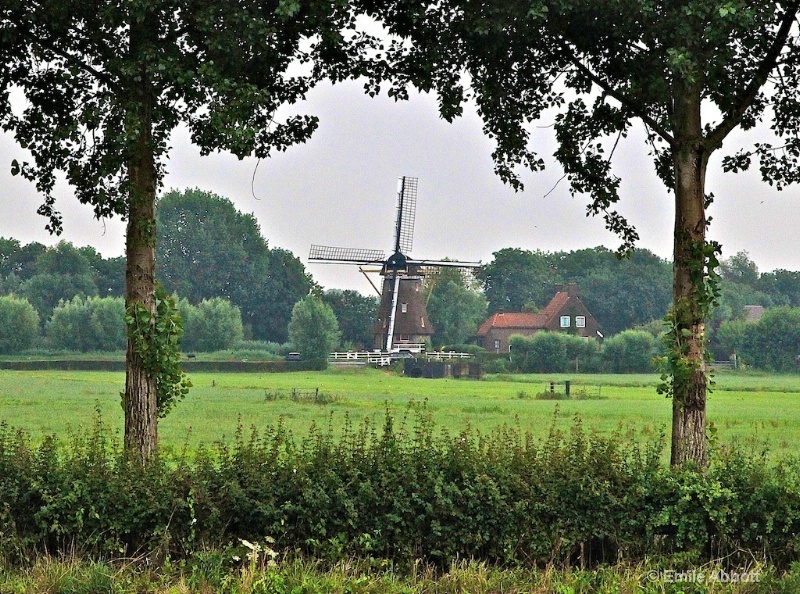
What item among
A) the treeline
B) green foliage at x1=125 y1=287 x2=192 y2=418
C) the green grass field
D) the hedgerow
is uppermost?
the treeline

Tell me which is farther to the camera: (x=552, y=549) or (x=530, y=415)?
(x=530, y=415)

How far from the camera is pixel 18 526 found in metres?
9.79

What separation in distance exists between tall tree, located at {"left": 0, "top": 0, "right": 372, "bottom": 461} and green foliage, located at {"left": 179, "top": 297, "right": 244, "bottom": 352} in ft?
214

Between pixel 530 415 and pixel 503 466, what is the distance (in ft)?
80.4

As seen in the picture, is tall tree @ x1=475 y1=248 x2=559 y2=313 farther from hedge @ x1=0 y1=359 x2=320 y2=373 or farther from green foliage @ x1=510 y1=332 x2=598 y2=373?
hedge @ x1=0 y1=359 x2=320 y2=373

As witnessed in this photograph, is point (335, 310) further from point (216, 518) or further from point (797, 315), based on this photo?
point (216, 518)

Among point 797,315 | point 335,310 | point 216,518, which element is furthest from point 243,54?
point 335,310

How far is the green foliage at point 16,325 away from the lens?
7462cm

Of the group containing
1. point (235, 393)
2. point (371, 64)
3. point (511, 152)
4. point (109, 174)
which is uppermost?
point (371, 64)

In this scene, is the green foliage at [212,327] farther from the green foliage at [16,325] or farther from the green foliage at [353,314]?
the green foliage at [353,314]

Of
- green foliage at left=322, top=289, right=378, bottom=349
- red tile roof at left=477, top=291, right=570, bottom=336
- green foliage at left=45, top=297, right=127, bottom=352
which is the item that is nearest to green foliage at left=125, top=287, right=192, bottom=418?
green foliage at left=45, top=297, right=127, bottom=352

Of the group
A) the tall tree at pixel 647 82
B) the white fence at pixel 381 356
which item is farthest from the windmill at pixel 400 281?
the tall tree at pixel 647 82

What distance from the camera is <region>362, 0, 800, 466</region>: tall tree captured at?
9961 mm

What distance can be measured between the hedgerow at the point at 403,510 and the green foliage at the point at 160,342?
53.0 inches
